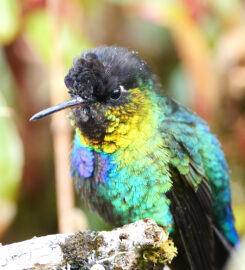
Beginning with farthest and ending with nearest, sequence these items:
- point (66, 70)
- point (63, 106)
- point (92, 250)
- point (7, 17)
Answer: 1. point (66, 70)
2. point (7, 17)
3. point (63, 106)
4. point (92, 250)

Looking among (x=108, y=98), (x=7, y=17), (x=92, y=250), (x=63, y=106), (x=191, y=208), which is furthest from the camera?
(x=7, y=17)

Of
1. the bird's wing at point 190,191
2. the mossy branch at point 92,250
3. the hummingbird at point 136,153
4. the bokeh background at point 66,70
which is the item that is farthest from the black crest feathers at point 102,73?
the mossy branch at point 92,250

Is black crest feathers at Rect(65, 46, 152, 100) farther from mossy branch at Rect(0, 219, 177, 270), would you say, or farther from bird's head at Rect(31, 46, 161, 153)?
mossy branch at Rect(0, 219, 177, 270)

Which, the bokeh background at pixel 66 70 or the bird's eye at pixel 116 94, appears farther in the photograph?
the bokeh background at pixel 66 70

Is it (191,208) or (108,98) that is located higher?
(108,98)

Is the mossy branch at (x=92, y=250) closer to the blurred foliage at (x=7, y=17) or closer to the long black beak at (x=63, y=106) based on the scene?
the long black beak at (x=63, y=106)

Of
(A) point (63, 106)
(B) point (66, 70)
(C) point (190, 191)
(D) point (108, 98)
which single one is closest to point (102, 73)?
(D) point (108, 98)

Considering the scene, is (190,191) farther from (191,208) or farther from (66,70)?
(66,70)
